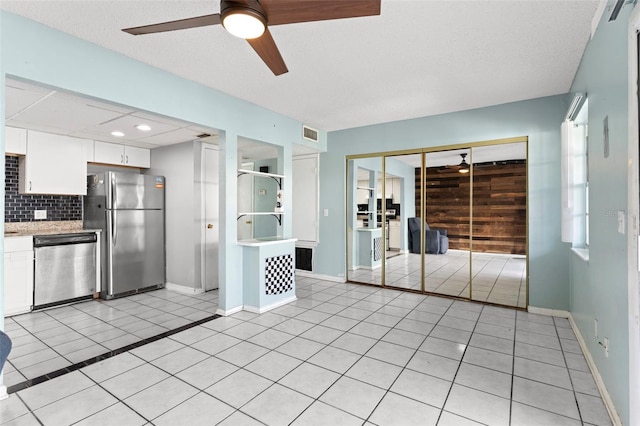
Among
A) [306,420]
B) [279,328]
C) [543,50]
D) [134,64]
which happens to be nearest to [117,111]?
[134,64]

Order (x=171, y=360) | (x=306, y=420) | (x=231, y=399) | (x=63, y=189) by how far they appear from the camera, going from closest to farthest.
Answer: (x=306, y=420) → (x=231, y=399) → (x=171, y=360) → (x=63, y=189)

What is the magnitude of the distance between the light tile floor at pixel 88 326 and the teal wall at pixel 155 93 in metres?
0.76

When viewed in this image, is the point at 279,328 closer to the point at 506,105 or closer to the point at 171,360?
the point at 171,360

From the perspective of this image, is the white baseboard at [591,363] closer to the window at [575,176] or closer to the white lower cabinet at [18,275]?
the window at [575,176]

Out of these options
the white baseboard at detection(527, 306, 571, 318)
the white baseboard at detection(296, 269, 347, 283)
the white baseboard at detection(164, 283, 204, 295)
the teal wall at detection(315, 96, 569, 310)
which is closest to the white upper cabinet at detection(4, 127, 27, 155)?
the white baseboard at detection(164, 283, 204, 295)

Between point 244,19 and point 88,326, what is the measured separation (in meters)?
3.66

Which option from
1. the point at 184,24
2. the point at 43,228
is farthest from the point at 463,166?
the point at 43,228

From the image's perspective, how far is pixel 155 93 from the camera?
302cm

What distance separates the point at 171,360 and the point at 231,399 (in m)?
0.87

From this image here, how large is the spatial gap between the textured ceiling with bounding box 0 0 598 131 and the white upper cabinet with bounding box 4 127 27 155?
263cm

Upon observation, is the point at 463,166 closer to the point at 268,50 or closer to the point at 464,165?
the point at 464,165

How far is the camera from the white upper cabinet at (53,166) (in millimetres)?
4217

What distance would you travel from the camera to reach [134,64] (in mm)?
2857

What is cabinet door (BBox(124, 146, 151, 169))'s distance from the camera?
5160 millimetres
